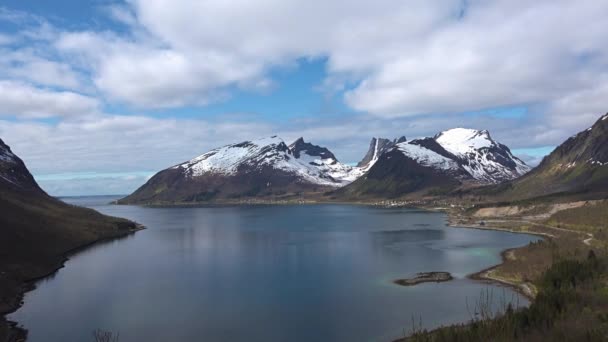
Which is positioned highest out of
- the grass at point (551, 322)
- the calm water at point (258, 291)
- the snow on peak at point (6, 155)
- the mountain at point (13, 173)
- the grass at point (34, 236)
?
the snow on peak at point (6, 155)

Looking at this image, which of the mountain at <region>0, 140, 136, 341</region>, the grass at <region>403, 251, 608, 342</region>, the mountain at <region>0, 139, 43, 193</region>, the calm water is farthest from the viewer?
the mountain at <region>0, 139, 43, 193</region>

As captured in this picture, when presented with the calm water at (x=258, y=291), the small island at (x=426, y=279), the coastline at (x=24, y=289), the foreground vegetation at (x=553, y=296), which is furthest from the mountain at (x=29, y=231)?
the small island at (x=426, y=279)

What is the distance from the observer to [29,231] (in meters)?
82.8

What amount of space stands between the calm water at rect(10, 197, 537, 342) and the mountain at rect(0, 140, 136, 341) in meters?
2.47

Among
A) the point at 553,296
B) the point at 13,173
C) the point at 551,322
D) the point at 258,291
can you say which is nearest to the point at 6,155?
the point at 13,173

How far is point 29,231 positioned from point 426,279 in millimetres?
66341

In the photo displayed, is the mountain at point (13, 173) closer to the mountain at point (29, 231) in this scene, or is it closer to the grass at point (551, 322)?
the mountain at point (29, 231)

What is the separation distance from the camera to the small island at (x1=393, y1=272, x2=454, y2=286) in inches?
2317

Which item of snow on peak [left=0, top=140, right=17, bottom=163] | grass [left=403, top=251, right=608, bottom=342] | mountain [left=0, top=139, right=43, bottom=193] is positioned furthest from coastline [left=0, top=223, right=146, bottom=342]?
snow on peak [left=0, top=140, right=17, bottom=163]

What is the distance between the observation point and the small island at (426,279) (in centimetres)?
5884

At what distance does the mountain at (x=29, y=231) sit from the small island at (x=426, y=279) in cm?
4059

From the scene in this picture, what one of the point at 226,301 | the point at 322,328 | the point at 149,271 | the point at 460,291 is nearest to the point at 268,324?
the point at 322,328

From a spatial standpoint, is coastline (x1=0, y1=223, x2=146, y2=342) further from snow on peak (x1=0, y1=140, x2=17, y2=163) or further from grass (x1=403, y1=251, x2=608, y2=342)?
snow on peak (x1=0, y1=140, x2=17, y2=163)

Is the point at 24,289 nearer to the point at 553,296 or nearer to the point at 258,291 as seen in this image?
the point at 258,291
